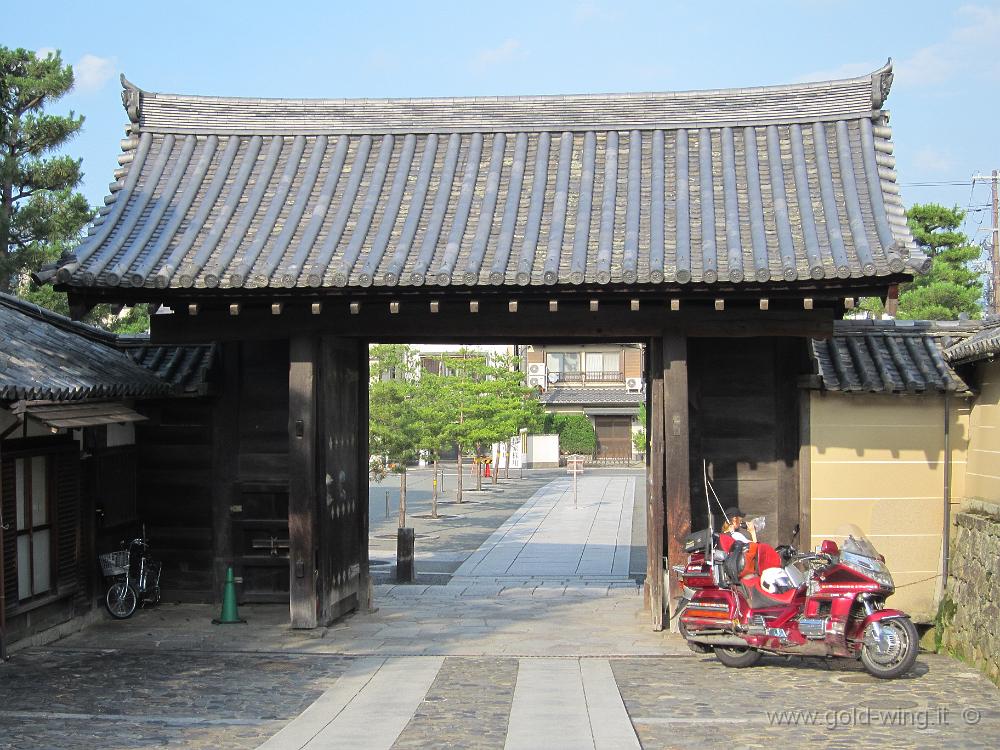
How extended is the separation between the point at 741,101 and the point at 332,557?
341 inches

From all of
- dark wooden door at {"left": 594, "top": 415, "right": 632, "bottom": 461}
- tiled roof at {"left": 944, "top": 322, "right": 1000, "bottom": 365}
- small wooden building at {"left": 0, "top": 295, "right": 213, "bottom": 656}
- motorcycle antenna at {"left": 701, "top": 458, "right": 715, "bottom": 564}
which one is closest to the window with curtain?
small wooden building at {"left": 0, "top": 295, "right": 213, "bottom": 656}

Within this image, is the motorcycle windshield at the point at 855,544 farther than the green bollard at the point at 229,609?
No

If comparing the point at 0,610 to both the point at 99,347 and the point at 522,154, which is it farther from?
the point at 522,154

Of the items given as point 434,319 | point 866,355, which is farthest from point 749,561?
point 434,319

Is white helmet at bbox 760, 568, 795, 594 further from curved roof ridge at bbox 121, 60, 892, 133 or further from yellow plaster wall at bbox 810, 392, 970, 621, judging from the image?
curved roof ridge at bbox 121, 60, 892, 133

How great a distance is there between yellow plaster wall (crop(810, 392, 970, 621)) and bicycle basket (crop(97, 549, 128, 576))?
30.5ft

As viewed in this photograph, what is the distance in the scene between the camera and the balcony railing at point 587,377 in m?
71.7

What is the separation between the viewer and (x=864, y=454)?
45.2ft

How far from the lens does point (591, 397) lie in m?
70.2

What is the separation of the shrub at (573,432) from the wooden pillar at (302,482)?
55.1 metres

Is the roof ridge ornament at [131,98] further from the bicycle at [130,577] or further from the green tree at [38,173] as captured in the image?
the green tree at [38,173]

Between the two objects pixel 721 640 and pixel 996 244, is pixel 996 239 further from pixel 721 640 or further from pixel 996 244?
pixel 721 640

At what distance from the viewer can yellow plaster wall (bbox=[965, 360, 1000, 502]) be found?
41.7ft

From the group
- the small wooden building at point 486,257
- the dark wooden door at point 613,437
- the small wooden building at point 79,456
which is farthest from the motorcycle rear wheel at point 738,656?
the dark wooden door at point 613,437
